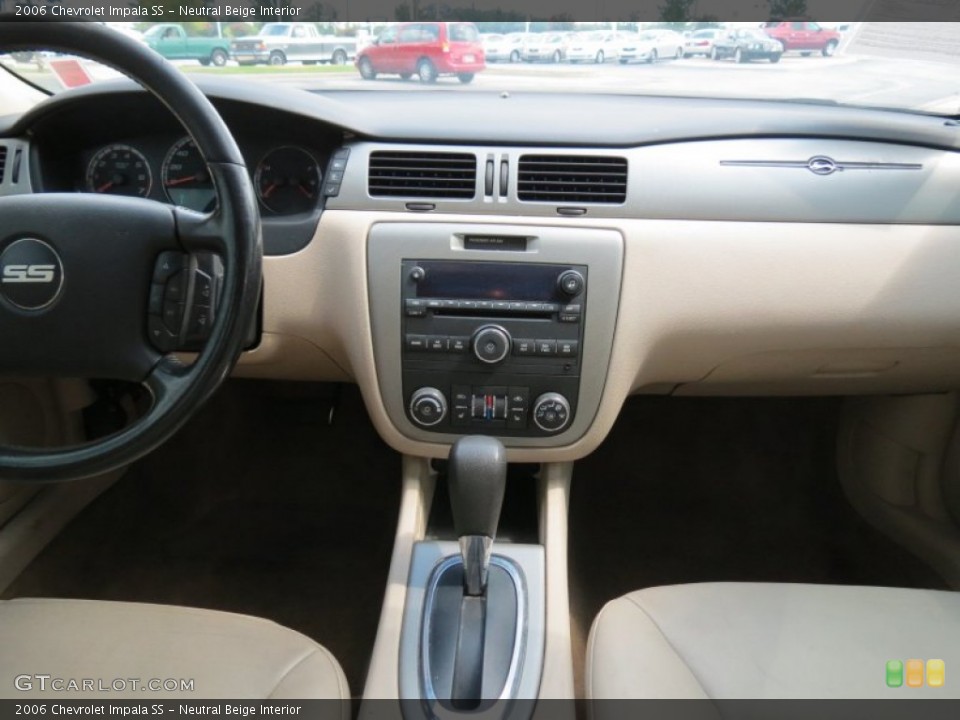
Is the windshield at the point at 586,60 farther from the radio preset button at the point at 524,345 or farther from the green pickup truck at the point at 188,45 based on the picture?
the radio preset button at the point at 524,345

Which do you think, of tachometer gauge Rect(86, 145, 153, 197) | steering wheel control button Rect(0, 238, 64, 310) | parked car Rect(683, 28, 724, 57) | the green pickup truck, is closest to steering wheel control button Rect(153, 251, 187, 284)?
steering wheel control button Rect(0, 238, 64, 310)

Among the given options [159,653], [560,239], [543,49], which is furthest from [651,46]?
[159,653]

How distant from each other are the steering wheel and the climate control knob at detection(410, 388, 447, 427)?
438 mm

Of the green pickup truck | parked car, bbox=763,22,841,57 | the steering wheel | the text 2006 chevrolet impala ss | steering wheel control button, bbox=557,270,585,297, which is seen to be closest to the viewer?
the steering wheel

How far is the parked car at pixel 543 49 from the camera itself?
5.04ft

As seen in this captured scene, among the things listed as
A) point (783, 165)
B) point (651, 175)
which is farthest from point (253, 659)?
point (783, 165)

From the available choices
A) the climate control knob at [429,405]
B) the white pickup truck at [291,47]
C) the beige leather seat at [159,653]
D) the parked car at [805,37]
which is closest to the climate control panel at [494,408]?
the climate control knob at [429,405]

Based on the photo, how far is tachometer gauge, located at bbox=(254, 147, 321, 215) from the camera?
59.8 inches

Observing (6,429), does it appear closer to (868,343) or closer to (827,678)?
(827,678)

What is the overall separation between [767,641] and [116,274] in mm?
1078

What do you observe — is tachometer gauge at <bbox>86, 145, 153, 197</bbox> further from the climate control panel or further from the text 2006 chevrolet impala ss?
the climate control panel

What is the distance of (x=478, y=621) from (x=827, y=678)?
0.52 meters

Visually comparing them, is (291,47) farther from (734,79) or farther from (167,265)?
(734,79)

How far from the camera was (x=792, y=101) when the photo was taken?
163 centimetres
